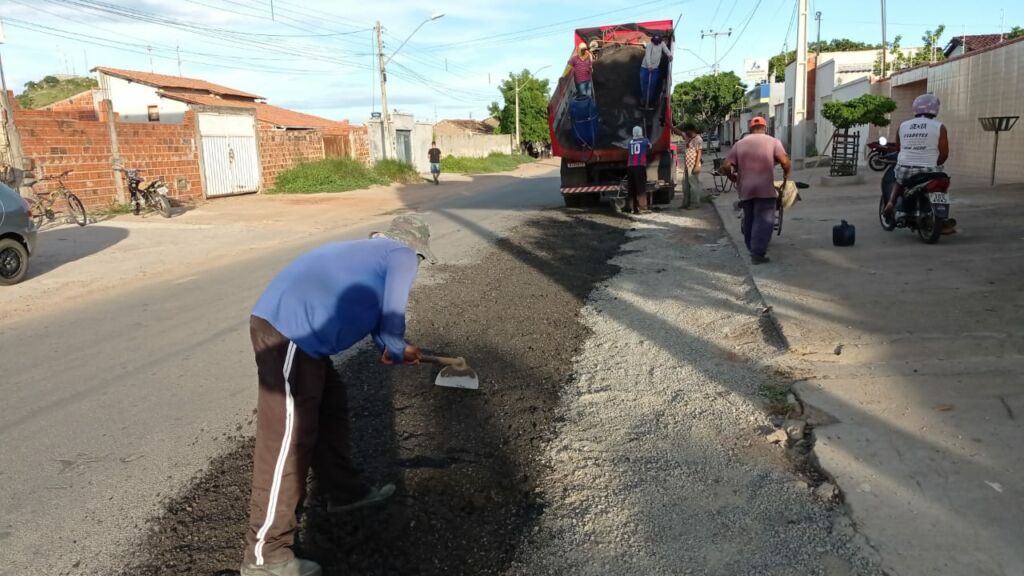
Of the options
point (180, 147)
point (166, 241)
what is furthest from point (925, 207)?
point (180, 147)

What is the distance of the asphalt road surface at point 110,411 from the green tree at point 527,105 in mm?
56855

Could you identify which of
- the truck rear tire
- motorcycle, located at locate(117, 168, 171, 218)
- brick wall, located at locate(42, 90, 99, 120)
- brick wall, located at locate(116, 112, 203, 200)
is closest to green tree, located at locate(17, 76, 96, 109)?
brick wall, located at locate(42, 90, 99, 120)

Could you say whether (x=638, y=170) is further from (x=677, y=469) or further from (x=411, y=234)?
(x=411, y=234)

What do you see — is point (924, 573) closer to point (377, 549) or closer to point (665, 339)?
point (377, 549)

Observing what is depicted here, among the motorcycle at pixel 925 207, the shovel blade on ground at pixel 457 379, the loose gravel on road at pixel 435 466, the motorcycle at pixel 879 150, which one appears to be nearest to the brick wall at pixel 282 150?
the motorcycle at pixel 879 150

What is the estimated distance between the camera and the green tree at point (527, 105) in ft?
206

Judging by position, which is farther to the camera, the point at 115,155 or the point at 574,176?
the point at 115,155

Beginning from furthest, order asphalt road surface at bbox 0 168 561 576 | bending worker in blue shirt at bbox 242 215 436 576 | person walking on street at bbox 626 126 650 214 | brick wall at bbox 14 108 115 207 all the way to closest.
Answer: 1. brick wall at bbox 14 108 115 207
2. person walking on street at bbox 626 126 650 214
3. asphalt road surface at bbox 0 168 561 576
4. bending worker in blue shirt at bbox 242 215 436 576

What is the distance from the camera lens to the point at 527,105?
62.9m

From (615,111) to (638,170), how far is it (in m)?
1.31

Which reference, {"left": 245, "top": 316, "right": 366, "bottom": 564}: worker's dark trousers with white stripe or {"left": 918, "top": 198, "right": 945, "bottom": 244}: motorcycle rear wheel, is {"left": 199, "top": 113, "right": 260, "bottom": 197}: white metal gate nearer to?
{"left": 918, "top": 198, "right": 945, "bottom": 244}: motorcycle rear wheel

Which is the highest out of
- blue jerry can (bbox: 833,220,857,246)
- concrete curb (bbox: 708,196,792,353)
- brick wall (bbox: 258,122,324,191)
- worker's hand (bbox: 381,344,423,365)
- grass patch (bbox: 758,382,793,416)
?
brick wall (bbox: 258,122,324,191)

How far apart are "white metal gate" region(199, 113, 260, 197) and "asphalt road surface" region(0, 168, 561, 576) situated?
1358 centimetres

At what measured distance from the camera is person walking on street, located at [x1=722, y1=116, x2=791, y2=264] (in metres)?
7.50
